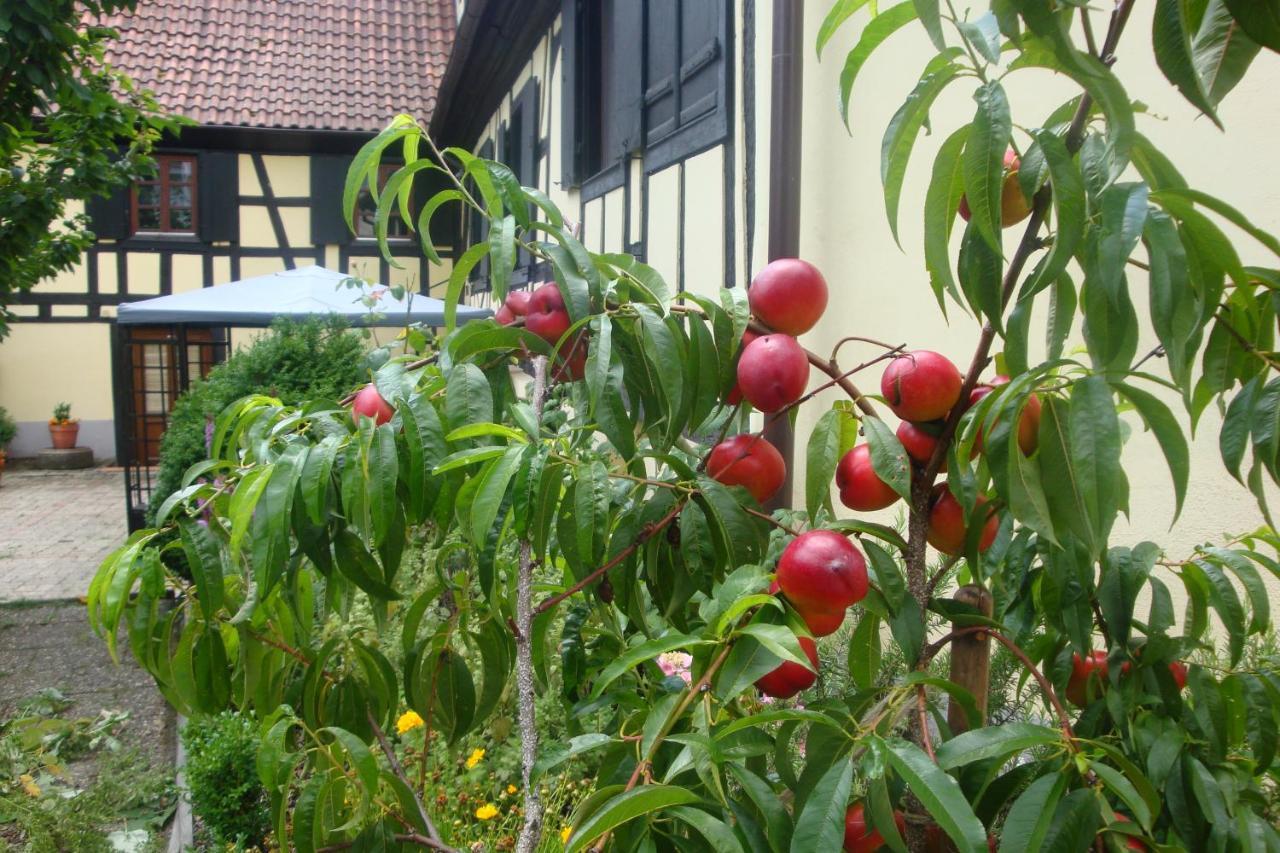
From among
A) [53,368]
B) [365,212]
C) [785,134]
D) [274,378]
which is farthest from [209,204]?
[785,134]

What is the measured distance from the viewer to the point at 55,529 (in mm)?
8477

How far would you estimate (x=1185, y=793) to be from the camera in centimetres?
77

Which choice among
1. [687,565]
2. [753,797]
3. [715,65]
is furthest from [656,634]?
[715,65]

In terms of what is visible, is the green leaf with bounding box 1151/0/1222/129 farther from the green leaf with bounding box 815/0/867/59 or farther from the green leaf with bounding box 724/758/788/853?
the green leaf with bounding box 724/758/788/853

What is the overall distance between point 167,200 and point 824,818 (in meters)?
13.5

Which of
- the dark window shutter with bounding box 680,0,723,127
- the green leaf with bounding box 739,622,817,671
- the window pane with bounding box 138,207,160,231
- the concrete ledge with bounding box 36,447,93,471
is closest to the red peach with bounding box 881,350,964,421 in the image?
the green leaf with bounding box 739,622,817,671

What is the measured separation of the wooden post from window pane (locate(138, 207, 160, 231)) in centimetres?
1336

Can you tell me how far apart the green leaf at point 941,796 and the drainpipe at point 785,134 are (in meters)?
2.76

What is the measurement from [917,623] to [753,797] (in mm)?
196

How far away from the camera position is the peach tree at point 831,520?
0.61m

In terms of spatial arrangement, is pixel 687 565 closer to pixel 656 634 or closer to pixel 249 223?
pixel 656 634

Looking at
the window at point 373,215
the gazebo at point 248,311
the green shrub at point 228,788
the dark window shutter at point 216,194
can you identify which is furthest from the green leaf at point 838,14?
the dark window shutter at point 216,194

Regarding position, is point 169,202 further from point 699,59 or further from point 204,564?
point 204,564

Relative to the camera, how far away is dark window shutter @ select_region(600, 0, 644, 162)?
4.91 metres
